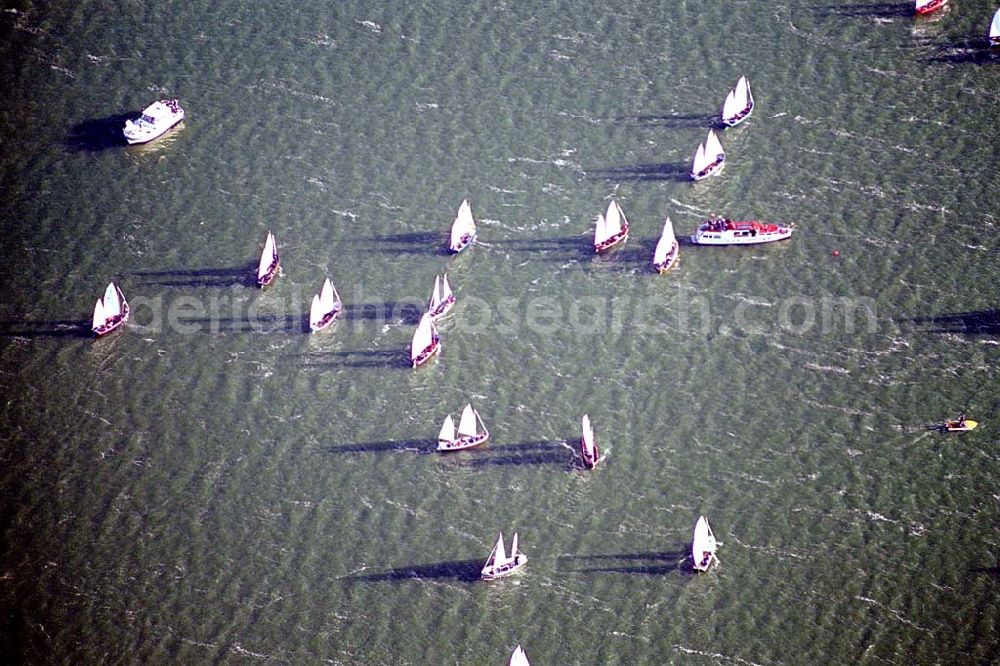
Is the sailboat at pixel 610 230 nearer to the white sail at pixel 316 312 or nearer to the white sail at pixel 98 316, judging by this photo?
the white sail at pixel 316 312

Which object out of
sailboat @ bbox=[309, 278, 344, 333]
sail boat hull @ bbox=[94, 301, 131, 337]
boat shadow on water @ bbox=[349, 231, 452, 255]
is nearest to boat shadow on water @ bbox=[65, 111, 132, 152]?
sail boat hull @ bbox=[94, 301, 131, 337]

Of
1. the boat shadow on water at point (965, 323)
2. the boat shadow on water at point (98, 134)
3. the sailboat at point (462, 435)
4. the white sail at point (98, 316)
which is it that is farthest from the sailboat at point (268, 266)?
the boat shadow on water at point (965, 323)

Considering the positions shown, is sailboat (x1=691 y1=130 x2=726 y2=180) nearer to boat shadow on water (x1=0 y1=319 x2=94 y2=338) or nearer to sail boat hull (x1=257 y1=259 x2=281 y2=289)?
sail boat hull (x1=257 y1=259 x2=281 y2=289)

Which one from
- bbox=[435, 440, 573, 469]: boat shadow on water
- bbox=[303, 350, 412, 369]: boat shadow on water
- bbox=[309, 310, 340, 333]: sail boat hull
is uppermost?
bbox=[309, 310, 340, 333]: sail boat hull

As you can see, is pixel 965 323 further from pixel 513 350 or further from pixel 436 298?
pixel 436 298

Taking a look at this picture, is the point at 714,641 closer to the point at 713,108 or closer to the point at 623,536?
the point at 623,536
